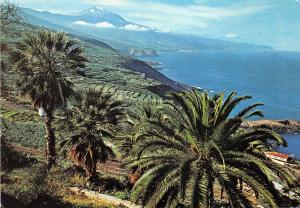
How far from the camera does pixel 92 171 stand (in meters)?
26.7

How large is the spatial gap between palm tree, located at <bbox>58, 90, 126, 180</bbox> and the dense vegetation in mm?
56

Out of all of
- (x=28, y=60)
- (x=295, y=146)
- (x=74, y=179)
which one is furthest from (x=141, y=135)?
(x=295, y=146)

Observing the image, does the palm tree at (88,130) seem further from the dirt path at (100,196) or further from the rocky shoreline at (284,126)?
the rocky shoreline at (284,126)

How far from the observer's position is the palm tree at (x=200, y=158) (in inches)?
580

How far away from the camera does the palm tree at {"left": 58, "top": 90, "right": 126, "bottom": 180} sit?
26234 millimetres

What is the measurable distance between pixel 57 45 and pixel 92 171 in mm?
7608

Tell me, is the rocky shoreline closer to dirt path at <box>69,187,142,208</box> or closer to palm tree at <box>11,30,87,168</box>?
palm tree at <box>11,30,87,168</box>

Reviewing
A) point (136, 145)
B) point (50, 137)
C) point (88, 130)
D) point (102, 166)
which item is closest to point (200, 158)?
point (136, 145)

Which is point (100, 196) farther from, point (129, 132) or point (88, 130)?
point (88, 130)

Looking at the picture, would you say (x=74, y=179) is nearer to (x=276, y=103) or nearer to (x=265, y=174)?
(x=265, y=174)

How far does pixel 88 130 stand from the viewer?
26391 mm

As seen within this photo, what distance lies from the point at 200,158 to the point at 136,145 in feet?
8.40

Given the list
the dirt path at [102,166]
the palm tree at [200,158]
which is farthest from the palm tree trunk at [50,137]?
the palm tree at [200,158]

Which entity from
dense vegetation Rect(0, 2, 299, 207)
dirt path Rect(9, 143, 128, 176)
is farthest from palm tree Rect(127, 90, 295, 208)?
dirt path Rect(9, 143, 128, 176)
